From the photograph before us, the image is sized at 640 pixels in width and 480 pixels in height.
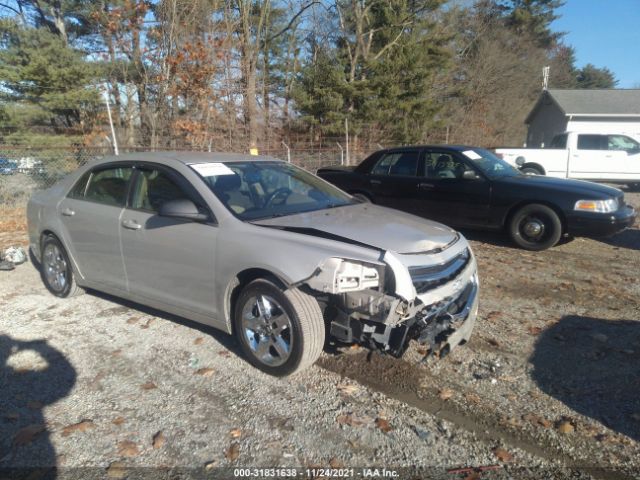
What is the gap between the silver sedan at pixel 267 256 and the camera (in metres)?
3.06

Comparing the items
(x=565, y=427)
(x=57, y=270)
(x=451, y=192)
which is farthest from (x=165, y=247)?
(x=451, y=192)

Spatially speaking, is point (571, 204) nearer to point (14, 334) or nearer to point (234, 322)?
point (234, 322)

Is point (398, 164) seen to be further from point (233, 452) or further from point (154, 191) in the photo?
point (233, 452)

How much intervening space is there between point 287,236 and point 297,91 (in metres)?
22.8

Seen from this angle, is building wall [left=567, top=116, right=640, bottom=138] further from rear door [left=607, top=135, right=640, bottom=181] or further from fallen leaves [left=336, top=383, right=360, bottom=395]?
fallen leaves [left=336, top=383, right=360, bottom=395]

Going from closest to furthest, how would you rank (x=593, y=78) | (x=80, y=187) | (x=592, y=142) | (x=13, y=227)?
(x=80, y=187)
(x=13, y=227)
(x=592, y=142)
(x=593, y=78)

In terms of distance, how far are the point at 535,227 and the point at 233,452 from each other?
5781mm

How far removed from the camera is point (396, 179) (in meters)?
7.95

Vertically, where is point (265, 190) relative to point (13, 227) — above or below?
above

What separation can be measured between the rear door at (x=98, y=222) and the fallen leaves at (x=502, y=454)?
A: 3.30 m

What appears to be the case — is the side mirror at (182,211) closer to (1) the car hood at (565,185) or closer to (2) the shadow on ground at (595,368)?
(2) the shadow on ground at (595,368)

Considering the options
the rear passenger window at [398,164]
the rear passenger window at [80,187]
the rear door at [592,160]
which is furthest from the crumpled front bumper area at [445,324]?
the rear door at [592,160]

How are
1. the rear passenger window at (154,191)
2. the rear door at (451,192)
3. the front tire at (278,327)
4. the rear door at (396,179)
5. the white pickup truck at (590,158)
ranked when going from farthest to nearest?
the white pickup truck at (590,158)
the rear door at (396,179)
the rear door at (451,192)
the rear passenger window at (154,191)
the front tire at (278,327)

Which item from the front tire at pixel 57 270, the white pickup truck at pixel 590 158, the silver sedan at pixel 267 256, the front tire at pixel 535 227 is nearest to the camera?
the silver sedan at pixel 267 256
